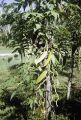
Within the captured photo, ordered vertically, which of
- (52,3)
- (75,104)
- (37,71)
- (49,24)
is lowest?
(75,104)

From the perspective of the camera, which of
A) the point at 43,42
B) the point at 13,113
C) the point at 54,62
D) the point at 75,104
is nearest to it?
the point at 54,62

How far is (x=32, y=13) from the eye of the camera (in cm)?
449

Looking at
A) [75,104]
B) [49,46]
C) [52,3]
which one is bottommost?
Result: [75,104]

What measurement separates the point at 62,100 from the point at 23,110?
191 centimetres

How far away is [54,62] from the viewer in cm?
441

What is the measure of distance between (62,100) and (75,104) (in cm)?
54

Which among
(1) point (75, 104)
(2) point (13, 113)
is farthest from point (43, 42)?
(1) point (75, 104)

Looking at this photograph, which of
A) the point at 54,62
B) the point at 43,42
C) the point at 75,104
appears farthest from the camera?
the point at 75,104

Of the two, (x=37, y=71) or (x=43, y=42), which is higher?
(x=43, y=42)

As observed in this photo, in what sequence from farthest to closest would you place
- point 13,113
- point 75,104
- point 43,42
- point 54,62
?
1. point 75,104
2. point 13,113
3. point 43,42
4. point 54,62

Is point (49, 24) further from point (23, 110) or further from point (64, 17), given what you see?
point (23, 110)

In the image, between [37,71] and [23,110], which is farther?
[23,110]

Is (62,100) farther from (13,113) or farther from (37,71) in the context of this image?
(37,71)

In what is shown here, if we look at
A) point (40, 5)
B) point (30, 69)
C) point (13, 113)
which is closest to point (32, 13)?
point (40, 5)
